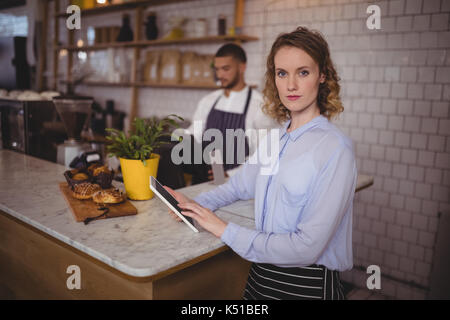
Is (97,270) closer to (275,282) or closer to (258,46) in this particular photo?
(275,282)

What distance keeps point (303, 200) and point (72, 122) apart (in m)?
1.90

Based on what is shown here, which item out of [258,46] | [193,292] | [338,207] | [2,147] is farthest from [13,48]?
[338,207]

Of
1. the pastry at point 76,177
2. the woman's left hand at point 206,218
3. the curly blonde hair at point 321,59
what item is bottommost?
the woman's left hand at point 206,218

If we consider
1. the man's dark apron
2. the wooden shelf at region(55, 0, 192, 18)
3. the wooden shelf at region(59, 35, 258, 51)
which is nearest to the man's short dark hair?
the man's dark apron

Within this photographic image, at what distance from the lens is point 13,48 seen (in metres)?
4.56

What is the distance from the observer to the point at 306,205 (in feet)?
4.29

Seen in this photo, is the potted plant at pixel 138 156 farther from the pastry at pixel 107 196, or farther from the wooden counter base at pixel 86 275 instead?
the wooden counter base at pixel 86 275

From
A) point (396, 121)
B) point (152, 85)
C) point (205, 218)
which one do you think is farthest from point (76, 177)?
point (152, 85)

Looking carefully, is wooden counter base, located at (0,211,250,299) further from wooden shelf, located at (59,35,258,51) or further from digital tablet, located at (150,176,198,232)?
wooden shelf, located at (59,35,258,51)

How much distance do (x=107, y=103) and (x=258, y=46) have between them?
2.45 m

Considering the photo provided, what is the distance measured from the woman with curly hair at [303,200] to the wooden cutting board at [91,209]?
10.4 inches

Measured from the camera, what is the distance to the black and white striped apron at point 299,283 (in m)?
1.36

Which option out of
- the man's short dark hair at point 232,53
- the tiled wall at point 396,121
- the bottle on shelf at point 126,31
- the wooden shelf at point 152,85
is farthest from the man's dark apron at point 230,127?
the bottle on shelf at point 126,31
